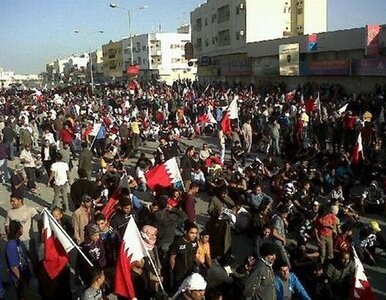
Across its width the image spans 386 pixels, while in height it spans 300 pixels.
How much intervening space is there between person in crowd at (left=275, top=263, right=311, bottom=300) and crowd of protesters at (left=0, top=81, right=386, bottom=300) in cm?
1

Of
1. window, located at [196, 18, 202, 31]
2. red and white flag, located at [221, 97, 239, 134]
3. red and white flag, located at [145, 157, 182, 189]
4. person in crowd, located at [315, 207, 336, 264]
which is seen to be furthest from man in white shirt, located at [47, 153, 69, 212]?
window, located at [196, 18, 202, 31]

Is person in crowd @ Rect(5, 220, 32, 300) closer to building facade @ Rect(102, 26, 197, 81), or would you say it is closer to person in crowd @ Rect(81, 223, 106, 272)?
person in crowd @ Rect(81, 223, 106, 272)

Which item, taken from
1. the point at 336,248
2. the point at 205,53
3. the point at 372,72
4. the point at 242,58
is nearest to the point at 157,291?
the point at 336,248

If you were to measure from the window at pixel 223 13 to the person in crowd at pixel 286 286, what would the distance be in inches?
1899

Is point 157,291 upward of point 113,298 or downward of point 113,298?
upward

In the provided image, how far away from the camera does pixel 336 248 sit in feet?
25.1

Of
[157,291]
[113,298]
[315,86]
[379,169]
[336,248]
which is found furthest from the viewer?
[315,86]

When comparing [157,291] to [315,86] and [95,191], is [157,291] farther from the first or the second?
[315,86]

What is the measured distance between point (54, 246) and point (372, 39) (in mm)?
25152

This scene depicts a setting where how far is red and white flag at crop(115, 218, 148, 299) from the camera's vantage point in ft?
18.3

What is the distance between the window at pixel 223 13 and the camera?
51250mm

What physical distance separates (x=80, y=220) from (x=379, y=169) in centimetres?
822

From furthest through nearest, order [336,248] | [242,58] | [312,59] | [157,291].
A: [242,58] < [312,59] < [336,248] < [157,291]

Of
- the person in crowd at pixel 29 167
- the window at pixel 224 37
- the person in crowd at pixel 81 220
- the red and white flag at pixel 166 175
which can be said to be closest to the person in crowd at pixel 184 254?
the person in crowd at pixel 81 220
